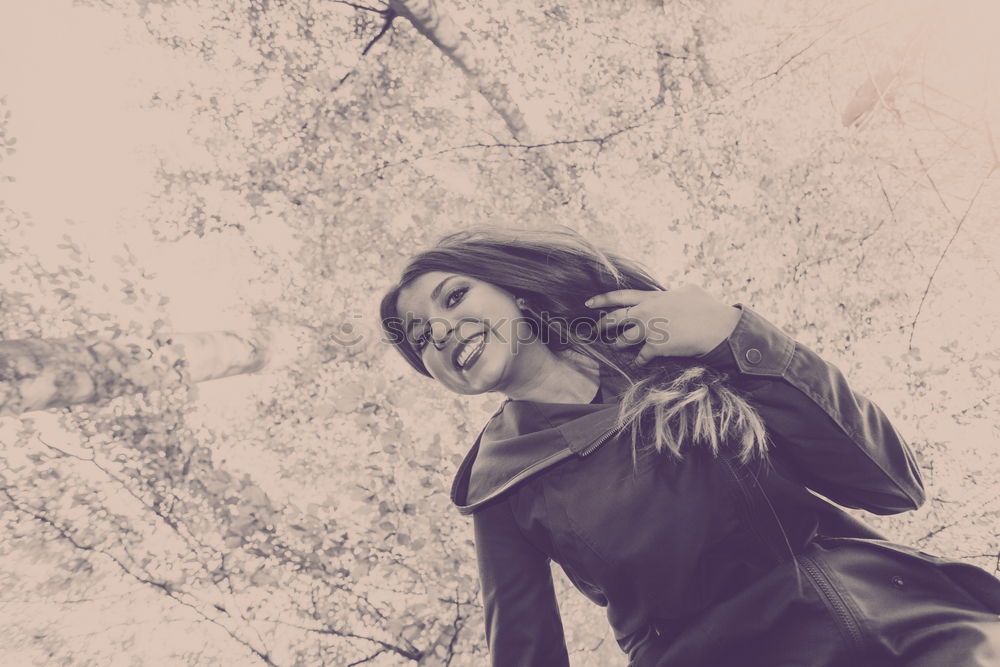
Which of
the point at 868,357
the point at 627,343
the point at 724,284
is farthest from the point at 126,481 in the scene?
the point at 868,357

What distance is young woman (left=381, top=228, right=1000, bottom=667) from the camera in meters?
1.38

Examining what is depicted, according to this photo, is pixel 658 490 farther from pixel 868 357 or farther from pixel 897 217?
pixel 897 217

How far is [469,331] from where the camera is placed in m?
1.77

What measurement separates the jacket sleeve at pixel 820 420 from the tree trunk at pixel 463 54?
401 centimetres

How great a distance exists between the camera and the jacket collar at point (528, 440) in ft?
5.36

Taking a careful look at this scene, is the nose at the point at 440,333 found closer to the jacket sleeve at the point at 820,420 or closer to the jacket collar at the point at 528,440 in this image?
the jacket collar at the point at 528,440

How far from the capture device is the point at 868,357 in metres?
4.82

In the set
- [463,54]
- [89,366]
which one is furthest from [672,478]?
[463,54]

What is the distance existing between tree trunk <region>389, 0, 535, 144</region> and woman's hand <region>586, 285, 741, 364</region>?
3831 mm

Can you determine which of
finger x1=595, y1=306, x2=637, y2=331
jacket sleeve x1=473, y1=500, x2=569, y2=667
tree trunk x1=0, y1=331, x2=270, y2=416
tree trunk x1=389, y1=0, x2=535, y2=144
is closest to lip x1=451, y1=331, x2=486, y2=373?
finger x1=595, y1=306, x2=637, y2=331

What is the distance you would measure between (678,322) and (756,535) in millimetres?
654

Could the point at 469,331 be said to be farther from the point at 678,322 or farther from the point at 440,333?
the point at 678,322

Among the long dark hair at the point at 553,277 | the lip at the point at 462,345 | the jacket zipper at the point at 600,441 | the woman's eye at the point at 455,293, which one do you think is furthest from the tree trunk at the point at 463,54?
the jacket zipper at the point at 600,441

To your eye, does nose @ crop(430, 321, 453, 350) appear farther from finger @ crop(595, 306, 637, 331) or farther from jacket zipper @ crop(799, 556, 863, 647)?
jacket zipper @ crop(799, 556, 863, 647)
